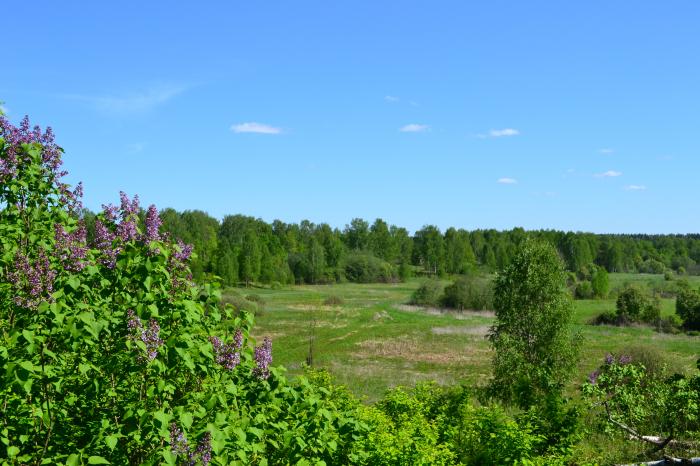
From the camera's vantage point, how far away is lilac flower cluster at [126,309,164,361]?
5.15 meters

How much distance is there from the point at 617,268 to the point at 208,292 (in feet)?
530

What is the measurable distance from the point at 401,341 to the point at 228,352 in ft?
140

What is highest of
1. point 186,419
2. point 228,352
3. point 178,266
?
point 178,266

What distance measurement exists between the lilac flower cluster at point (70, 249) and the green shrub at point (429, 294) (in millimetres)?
74239

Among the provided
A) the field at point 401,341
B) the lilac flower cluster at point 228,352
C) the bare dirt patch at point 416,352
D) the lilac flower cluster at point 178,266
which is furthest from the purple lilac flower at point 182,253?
the bare dirt patch at point 416,352

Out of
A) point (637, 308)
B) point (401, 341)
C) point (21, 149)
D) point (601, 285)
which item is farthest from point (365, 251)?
point (21, 149)

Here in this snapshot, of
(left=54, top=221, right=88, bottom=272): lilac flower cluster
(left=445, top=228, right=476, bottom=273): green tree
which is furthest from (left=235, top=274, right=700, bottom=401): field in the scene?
(left=445, top=228, right=476, bottom=273): green tree

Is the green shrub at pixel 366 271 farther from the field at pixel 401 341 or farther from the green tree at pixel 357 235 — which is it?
the field at pixel 401 341

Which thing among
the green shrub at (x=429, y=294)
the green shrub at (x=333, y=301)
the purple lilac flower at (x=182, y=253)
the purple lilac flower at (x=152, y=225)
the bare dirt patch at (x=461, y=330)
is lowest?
the bare dirt patch at (x=461, y=330)

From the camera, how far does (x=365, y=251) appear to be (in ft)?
479

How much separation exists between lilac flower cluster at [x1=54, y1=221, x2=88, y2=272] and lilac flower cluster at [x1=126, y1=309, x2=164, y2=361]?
1225 mm

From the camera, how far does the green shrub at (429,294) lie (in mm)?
79188

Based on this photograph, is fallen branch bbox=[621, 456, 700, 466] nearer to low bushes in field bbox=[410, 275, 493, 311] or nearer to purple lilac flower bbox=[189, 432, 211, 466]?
purple lilac flower bbox=[189, 432, 211, 466]

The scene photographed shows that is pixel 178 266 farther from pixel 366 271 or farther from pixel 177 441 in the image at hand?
pixel 366 271
